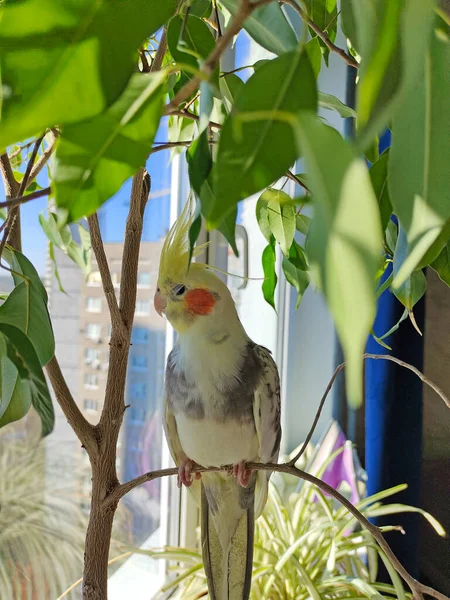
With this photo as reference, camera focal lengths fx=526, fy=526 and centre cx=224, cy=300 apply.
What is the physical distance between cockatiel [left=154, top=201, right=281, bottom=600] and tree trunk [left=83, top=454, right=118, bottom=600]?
189 mm

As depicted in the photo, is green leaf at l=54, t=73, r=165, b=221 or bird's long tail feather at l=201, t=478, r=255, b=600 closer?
green leaf at l=54, t=73, r=165, b=221

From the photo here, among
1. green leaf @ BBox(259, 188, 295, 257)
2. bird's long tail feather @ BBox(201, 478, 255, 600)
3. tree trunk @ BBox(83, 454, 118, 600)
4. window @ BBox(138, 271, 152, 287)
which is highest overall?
window @ BBox(138, 271, 152, 287)

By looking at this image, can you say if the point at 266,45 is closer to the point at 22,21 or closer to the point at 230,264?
the point at 22,21

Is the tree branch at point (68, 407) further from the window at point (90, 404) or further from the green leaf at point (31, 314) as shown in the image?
the window at point (90, 404)

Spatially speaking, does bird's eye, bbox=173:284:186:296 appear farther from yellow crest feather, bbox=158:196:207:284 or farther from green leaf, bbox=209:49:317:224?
green leaf, bbox=209:49:317:224

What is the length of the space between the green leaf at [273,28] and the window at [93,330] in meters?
0.87

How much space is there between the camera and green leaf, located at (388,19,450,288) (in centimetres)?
16

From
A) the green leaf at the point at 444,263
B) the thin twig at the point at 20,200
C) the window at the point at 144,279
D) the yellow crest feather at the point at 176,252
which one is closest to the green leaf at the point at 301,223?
the yellow crest feather at the point at 176,252

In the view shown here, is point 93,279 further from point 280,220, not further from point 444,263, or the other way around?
point 444,263

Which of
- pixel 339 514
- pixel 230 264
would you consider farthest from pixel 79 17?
pixel 230 264

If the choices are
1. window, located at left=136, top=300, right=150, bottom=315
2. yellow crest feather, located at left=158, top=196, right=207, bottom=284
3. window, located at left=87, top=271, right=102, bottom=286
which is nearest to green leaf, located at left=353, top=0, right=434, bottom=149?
yellow crest feather, located at left=158, top=196, right=207, bottom=284

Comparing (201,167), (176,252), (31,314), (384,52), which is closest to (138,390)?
(176,252)

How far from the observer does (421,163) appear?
0.16 m

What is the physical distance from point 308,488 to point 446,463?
0.42m
